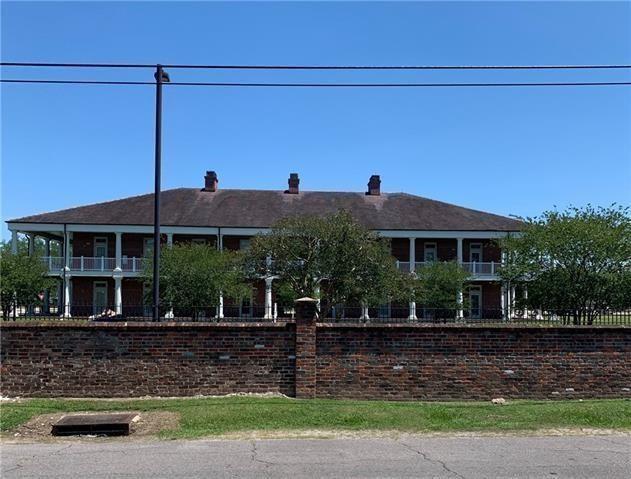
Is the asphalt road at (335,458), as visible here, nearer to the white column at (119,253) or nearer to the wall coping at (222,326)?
the wall coping at (222,326)

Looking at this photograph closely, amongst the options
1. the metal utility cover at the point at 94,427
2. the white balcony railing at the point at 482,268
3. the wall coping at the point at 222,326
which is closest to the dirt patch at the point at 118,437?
the metal utility cover at the point at 94,427

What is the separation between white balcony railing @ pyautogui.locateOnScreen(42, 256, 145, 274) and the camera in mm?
40500

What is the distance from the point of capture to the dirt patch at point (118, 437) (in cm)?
827

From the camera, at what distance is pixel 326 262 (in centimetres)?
2470

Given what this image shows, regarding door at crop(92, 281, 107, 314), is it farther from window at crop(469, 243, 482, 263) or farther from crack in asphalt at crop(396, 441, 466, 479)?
crack in asphalt at crop(396, 441, 466, 479)

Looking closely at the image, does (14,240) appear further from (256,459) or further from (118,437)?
(256,459)

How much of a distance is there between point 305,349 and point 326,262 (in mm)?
13874

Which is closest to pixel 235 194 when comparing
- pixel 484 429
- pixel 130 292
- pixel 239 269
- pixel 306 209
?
pixel 306 209

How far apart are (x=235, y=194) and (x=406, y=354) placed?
36329 mm

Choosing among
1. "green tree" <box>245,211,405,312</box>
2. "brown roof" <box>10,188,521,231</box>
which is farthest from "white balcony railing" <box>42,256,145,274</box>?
"green tree" <box>245,211,405,312</box>

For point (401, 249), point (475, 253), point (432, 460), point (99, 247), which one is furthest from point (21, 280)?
point (475, 253)

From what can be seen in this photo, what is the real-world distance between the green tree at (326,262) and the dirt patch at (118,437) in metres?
15.6

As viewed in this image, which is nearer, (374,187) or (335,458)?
(335,458)

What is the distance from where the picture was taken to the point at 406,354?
11.0 meters
